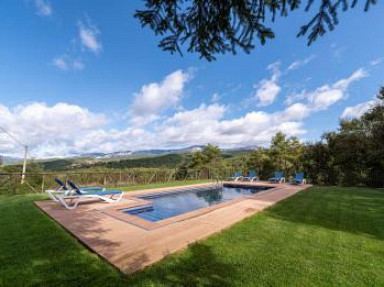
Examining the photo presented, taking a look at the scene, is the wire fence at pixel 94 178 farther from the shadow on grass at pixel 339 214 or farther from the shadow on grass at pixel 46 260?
the shadow on grass at pixel 339 214

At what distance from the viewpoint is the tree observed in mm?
2701

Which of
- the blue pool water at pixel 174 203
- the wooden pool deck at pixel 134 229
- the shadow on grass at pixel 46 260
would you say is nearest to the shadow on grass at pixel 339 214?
the wooden pool deck at pixel 134 229

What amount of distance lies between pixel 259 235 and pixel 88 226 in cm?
355

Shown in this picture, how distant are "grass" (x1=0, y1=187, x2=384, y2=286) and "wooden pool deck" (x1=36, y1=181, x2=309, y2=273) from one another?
187 mm

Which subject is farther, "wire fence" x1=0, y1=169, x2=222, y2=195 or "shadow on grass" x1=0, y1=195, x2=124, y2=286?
"wire fence" x1=0, y1=169, x2=222, y2=195

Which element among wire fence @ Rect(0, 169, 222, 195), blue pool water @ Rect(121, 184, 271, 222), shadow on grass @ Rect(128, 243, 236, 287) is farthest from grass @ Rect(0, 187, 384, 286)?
wire fence @ Rect(0, 169, 222, 195)

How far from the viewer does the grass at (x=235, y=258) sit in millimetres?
2480

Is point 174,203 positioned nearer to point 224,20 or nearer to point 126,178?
point 126,178

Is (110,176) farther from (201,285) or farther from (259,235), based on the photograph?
(201,285)

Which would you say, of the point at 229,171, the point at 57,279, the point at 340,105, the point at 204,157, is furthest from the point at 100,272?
the point at 204,157

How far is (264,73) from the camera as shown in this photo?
695 inches

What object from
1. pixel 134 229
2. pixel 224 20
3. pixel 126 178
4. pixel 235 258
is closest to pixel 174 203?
pixel 134 229

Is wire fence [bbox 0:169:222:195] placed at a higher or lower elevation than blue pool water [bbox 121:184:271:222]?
higher

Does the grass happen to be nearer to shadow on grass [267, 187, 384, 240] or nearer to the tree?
shadow on grass [267, 187, 384, 240]
